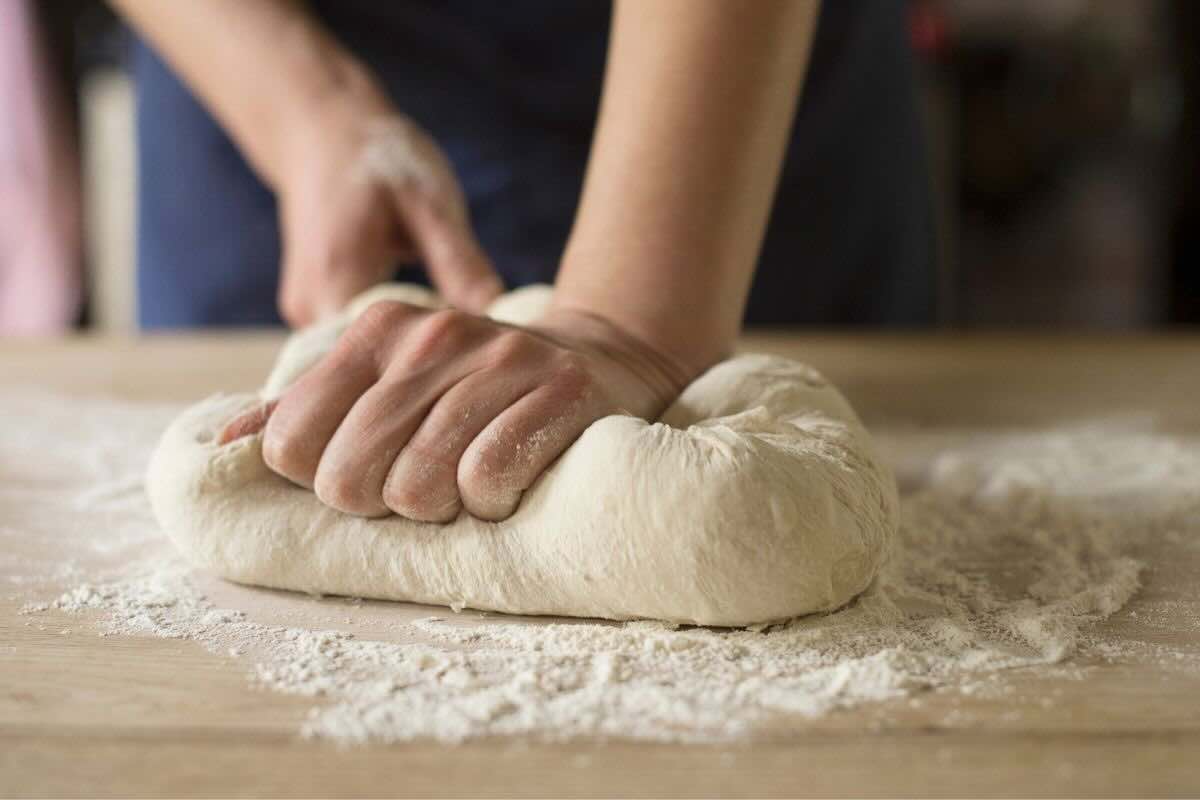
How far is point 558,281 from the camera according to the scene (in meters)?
1.11

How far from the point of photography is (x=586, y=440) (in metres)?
0.89

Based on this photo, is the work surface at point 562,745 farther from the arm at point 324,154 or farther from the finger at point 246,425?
the arm at point 324,154

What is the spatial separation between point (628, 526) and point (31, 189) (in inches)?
124

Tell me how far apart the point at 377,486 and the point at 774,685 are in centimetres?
34

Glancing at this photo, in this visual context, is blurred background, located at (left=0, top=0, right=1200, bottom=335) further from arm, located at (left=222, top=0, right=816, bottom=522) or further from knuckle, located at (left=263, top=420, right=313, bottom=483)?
knuckle, located at (left=263, top=420, right=313, bottom=483)

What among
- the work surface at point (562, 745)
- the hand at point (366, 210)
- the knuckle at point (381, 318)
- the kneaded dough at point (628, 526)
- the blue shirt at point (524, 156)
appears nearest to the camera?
the work surface at point (562, 745)

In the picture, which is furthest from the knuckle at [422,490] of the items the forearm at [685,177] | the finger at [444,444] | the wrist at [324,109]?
the wrist at [324,109]

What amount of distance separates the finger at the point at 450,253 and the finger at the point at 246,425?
482 millimetres

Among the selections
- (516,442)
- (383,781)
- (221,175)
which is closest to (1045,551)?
(516,442)

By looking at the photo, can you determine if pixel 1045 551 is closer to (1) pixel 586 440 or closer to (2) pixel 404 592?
(1) pixel 586 440

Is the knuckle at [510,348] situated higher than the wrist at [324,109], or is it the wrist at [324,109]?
the wrist at [324,109]

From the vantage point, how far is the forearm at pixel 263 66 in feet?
4.98

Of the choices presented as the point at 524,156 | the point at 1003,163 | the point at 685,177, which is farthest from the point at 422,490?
the point at 1003,163

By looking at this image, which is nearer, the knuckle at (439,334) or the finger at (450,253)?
the knuckle at (439,334)
